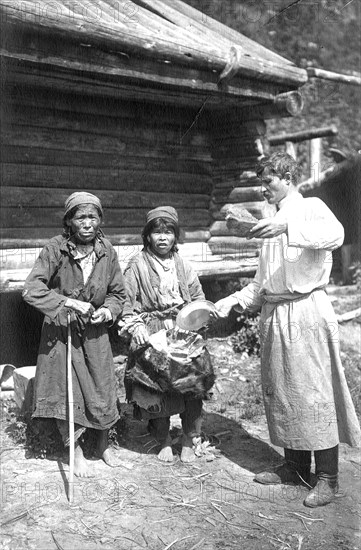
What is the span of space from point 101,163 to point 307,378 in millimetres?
4189

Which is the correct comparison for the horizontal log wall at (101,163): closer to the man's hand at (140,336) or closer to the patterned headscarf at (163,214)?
the patterned headscarf at (163,214)

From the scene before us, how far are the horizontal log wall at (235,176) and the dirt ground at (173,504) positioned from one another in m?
3.12

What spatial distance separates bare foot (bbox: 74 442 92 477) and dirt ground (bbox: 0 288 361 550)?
0.08m

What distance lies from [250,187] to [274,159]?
3680 mm

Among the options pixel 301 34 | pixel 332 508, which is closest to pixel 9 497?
pixel 332 508

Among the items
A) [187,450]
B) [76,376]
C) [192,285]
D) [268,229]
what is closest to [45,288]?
[76,376]

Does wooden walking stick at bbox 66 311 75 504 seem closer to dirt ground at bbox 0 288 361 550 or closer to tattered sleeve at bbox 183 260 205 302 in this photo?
dirt ground at bbox 0 288 361 550

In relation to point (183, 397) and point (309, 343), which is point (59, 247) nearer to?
point (183, 397)

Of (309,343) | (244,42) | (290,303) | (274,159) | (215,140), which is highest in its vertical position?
(244,42)

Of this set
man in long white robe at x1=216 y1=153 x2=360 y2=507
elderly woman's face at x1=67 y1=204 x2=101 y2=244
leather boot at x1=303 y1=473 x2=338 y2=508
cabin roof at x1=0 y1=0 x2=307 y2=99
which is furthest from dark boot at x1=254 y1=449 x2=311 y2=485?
cabin roof at x1=0 y1=0 x2=307 y2=99

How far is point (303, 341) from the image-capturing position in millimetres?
3650

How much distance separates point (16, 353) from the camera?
6305 mm

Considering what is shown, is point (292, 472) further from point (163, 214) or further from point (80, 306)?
point (163, 214)

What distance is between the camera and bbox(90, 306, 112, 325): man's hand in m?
3.91
